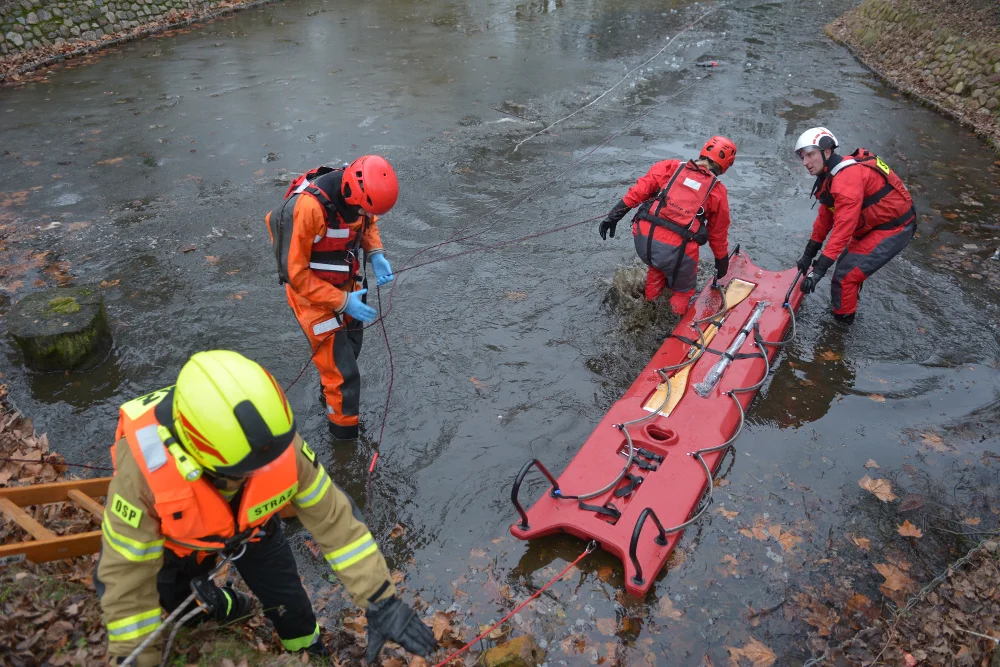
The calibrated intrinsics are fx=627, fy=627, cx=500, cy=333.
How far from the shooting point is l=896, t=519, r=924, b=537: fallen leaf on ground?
15.5 ft

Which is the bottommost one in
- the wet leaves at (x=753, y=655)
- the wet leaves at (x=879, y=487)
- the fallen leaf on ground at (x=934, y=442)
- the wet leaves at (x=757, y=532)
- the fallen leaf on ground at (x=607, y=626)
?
the fallen leaf on ground at (x=934, y=442)

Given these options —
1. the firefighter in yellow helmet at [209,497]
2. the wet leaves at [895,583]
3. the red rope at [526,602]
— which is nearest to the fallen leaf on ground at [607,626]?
the red rope at [526,602]

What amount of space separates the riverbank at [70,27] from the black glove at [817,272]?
15.3m

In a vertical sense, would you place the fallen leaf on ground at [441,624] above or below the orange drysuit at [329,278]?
below

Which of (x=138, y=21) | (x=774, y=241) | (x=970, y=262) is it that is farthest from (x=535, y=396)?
(x=138, y=21)

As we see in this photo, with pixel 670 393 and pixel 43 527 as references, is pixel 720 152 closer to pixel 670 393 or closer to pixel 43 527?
pixel 670 393

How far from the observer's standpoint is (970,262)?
8.00 m

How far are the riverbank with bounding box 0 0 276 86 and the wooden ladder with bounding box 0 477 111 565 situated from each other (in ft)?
42.5

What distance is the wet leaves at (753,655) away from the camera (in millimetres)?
3885

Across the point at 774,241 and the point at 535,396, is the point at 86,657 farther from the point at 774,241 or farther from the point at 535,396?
the point at 774,241

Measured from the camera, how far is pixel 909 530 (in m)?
4.75

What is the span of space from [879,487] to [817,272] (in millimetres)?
2157

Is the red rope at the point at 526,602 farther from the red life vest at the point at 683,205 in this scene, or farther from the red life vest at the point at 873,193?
the red life vest at the point at 873,193

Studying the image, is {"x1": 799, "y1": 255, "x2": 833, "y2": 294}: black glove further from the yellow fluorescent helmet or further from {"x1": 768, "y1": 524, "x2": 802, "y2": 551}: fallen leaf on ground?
the yellow fluorescent helmet
